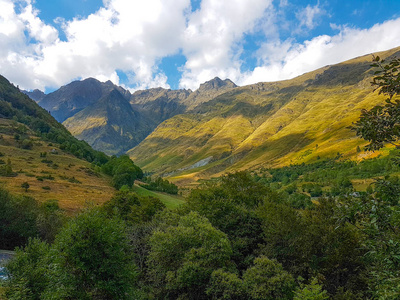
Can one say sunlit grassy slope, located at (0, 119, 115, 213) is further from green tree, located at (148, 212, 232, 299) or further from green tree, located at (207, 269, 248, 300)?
green tree, located at (207, 269, 248, 300)

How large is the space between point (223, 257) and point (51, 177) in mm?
89460

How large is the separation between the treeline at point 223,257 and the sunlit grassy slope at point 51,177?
36332mm

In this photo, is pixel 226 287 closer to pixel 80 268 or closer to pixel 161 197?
pixel 80 268

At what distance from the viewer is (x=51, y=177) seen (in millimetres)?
93875

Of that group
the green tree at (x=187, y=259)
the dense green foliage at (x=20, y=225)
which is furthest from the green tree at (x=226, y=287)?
the dense green foliage at (x=20, y=225)

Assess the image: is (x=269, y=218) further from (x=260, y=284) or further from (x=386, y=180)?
(x=386, y=180)

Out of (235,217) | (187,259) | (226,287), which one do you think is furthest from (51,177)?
(226,287)

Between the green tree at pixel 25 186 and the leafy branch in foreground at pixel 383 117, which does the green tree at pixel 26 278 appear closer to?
the leafy branch in foreground at pixel 383 117

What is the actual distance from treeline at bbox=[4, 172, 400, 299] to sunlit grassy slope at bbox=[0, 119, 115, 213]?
119 ft

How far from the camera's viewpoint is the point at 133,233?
41625 millimetres

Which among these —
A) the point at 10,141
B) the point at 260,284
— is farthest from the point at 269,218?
the point at 10,141

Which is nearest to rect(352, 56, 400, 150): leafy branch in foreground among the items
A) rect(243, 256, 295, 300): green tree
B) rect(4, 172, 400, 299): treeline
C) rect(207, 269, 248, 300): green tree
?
rect(4, 172, 400, 299): treeline

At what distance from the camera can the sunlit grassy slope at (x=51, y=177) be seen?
74.1 metres

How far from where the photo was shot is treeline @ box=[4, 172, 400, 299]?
17.9 meters
